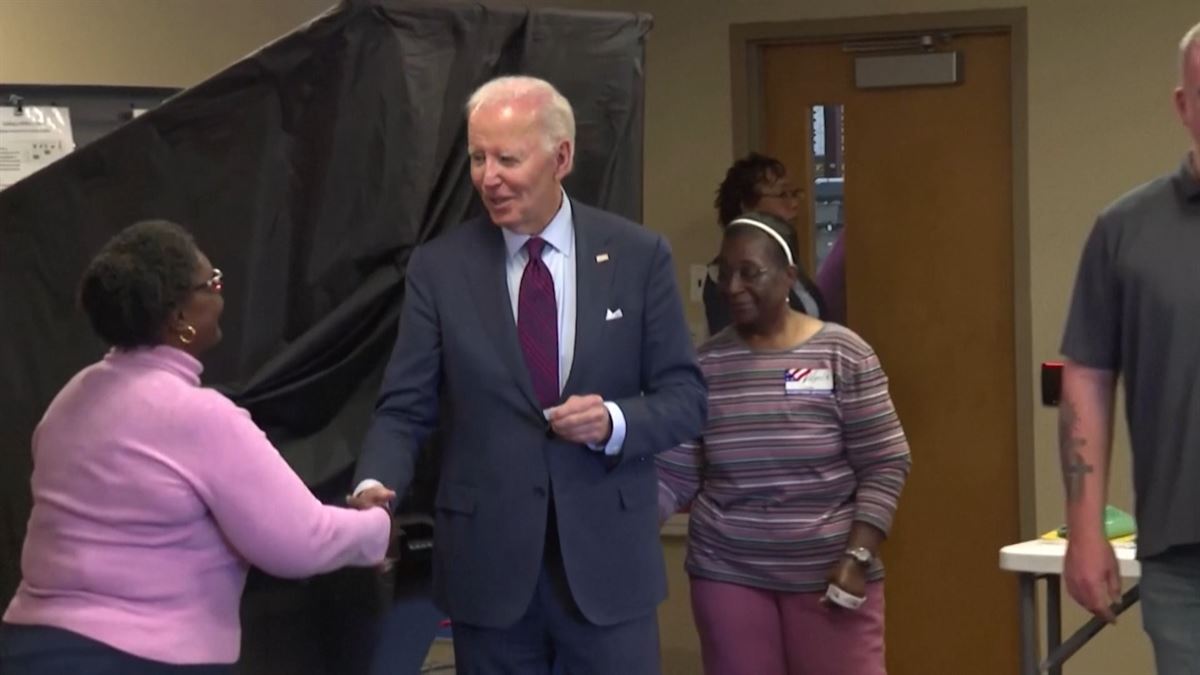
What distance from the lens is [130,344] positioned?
230cm

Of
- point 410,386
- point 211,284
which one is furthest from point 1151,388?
point 211,284

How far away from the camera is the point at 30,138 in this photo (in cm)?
347

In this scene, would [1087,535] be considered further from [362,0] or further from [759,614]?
[362,0]

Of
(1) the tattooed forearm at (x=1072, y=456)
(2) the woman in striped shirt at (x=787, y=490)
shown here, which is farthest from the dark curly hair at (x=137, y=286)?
(1) the tattooed forearm at (x=1072, y=456)

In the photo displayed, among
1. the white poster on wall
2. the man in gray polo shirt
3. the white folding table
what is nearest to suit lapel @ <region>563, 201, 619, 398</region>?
the man in gray polo shirt

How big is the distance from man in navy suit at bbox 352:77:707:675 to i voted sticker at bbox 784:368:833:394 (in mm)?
656

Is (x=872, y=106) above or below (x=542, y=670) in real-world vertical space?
above

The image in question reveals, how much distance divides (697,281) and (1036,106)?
119 cm

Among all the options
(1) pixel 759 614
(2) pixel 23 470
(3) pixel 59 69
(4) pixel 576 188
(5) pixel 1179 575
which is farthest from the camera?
(3) pixel 59 69

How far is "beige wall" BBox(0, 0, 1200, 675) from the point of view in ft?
13.1

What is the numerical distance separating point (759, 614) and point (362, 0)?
54.5 inches

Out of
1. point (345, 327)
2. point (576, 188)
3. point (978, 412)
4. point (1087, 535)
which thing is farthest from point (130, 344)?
point (978, 412)

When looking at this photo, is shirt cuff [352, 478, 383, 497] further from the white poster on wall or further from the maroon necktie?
the white poster on wall

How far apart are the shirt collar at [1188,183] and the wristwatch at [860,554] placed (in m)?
1.08
